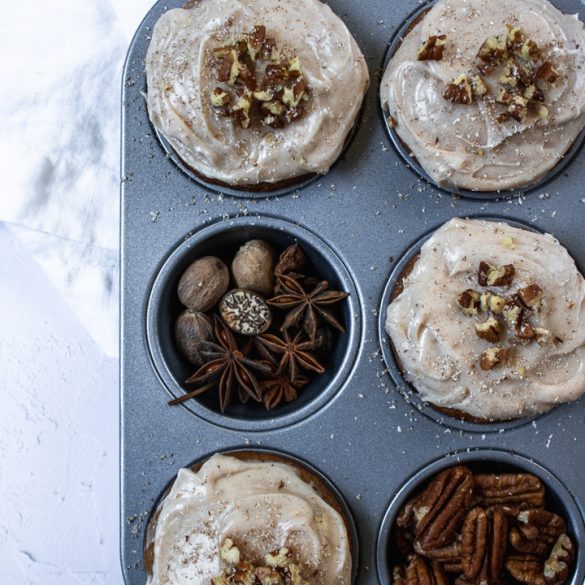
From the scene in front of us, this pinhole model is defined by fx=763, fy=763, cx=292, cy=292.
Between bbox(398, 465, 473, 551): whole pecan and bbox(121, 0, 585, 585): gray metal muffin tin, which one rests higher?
bbox(121, 0, 585, 585): gray metal muffin tin

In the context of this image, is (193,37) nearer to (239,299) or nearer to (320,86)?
(320,86)

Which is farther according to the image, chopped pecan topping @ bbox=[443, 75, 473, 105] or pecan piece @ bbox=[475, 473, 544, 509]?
pecan piece @ bbox=[475, 473, 544, 509]

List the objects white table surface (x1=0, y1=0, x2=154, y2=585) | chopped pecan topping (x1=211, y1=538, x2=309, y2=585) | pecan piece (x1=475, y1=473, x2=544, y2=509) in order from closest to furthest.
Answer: chopped pecan topping (x1=211, y1=538, x2=309, y2=585), pecan piece (x1=475, y1=473, x2=544, y2=509), white table surface (x1=0, y1=0, x2=154, y2=585)

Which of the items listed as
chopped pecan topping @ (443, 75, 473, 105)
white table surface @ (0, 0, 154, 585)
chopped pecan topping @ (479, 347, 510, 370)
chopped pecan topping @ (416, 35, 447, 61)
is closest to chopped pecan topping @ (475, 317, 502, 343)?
chopped pecan topping @ (479, 347, 510, 370)

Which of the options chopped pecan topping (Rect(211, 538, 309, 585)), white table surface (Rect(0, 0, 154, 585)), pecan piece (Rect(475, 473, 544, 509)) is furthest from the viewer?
white table surface (Rect(0, 0, 154, 585))

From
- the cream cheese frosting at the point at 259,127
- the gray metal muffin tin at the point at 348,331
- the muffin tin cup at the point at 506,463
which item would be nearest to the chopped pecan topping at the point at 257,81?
the cream cheese frosting at the point at 259,127

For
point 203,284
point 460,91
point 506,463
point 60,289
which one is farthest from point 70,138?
point 506,463

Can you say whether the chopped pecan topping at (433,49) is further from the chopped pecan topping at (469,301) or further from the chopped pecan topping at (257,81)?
the chopped pecan topping at (469,301)

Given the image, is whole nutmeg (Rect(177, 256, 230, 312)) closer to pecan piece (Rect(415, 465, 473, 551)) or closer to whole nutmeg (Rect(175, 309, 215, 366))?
whole nutmeg (Rect(175, 309, 215, 366))
